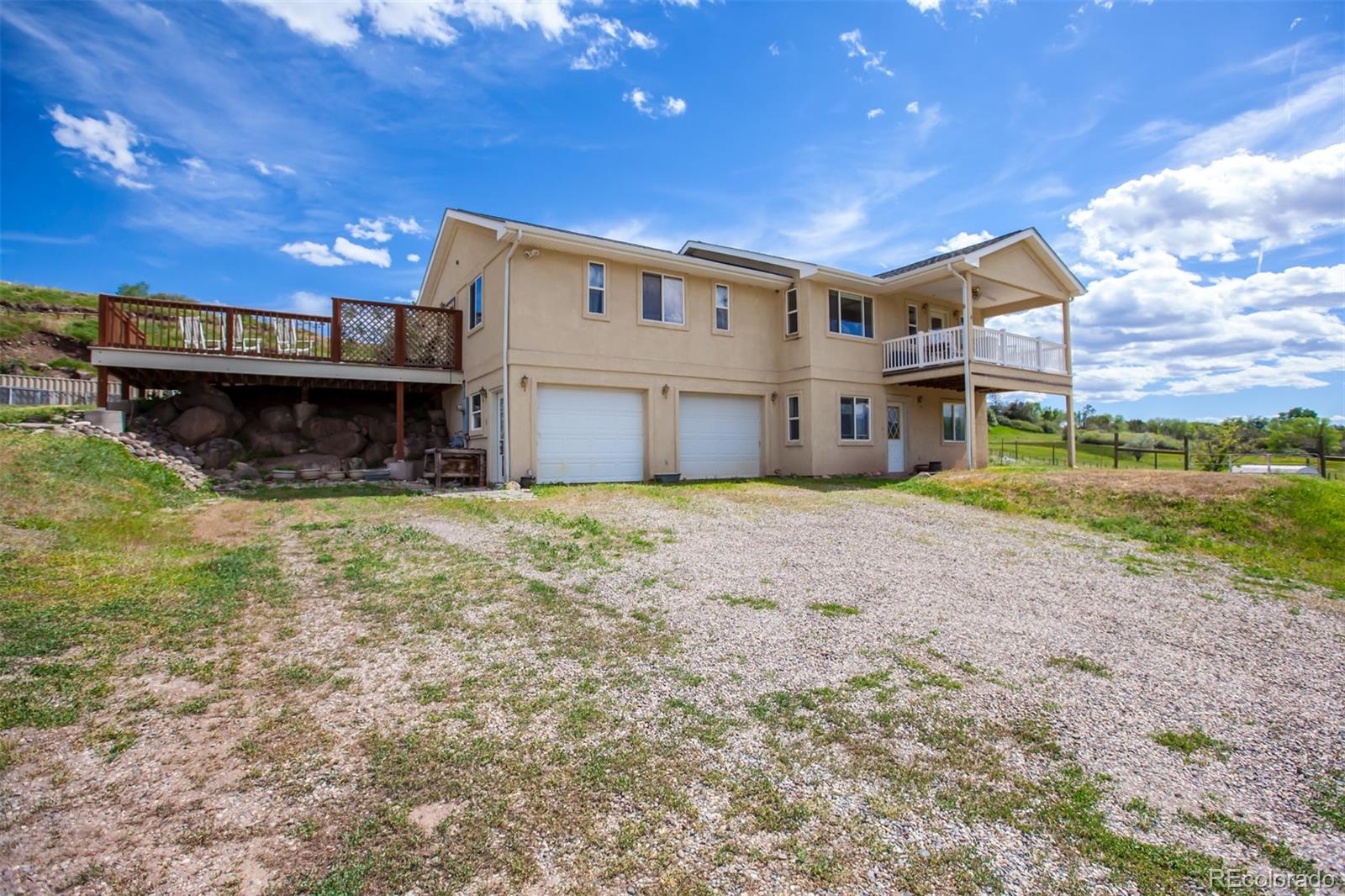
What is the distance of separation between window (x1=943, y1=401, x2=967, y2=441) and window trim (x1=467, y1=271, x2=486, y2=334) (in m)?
14.9

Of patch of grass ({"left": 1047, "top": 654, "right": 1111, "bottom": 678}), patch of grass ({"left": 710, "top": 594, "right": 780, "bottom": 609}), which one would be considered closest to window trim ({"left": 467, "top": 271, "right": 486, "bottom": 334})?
patch of grass ({"left": 710, "top": 594, "right": 780, "bottom": 609})

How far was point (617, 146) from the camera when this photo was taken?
1562 cm

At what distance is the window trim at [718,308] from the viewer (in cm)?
1570

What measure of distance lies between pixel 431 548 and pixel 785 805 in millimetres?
5615

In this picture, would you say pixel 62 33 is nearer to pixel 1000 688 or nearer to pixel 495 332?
pixel 495 332

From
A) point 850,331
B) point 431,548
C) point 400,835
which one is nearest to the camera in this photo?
point 400,835

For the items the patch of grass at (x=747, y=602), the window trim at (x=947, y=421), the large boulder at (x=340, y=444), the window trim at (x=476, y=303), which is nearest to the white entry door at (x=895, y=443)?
the window trim at (x=947, y=421)

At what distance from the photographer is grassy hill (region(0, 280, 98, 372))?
21.5 meters

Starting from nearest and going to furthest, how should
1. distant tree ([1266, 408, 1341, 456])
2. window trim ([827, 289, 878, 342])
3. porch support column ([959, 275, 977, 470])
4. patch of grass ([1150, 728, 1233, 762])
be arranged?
patch of grass ([1150, 728, 1233, 762]), porch support column ([959, 275, 977, 470]), window trim ([827, 289, 878, 342]), distant tree ([1266, 408, 1341, 456])

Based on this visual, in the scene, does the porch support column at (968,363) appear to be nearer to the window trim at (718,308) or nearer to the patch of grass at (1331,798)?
the window trim at (718,308)

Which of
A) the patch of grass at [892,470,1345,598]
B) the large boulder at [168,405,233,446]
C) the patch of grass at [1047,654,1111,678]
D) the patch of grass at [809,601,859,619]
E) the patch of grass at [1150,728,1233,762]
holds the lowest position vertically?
the patch of grass at [1150,728,1233,762]

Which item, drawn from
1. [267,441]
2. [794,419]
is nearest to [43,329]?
[267,441]

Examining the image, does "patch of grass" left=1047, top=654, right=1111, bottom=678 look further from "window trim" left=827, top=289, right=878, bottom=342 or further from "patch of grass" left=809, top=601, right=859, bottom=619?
"window trim" left=827, top=289, right=878, bottom=342

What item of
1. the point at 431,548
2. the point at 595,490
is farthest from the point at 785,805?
the point at 595,490
